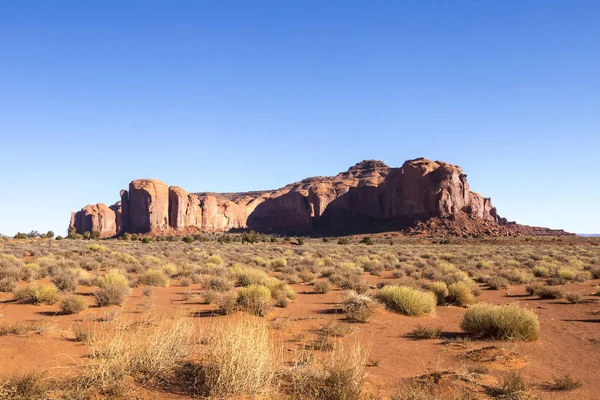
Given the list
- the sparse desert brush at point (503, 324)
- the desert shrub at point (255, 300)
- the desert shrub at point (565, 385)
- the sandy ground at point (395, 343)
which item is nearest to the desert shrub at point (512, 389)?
the sandy ground at point (395, 343)

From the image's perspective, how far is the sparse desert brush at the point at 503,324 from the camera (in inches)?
319

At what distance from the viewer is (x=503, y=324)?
8.14 metres

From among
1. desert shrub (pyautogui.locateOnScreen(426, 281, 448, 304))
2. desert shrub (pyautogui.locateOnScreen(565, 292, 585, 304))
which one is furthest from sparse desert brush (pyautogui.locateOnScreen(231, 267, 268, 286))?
desert shrub (pyautogui.locateOnScreen(565, 292, 585, 304))

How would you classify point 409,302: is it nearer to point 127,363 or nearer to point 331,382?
point 331,382

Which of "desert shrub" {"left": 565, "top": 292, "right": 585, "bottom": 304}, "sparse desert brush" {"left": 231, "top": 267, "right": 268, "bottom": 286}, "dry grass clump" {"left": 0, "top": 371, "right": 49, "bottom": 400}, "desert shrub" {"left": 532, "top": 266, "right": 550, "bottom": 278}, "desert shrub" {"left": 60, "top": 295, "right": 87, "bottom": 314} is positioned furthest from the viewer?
"desert shrub" {"left": 532, "top": 266, "right": 550, "bottom": 278}

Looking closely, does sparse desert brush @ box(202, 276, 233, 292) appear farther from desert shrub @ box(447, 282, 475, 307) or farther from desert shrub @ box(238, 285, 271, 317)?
desert shrub @ box(447, 282, 475, 307)

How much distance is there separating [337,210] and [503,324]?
319ft

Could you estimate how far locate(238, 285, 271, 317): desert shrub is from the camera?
1005cm

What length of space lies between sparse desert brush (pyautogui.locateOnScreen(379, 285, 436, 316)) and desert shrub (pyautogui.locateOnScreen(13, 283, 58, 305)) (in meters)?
9.59

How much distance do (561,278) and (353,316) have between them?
12.5m

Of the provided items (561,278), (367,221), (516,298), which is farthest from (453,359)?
(367,221)

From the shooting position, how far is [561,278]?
17.1m

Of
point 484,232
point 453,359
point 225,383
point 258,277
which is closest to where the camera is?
point 225,383

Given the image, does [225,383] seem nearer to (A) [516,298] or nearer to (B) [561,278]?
(A) [516,298]
